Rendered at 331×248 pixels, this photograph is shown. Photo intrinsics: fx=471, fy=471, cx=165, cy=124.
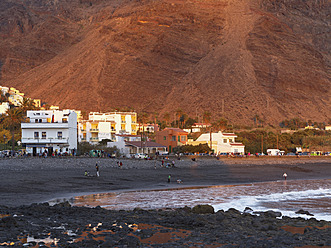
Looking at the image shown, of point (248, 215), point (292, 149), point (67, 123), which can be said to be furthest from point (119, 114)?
point (248, 215)

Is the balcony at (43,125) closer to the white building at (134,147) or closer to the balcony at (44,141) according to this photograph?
the balcony at (44,141)

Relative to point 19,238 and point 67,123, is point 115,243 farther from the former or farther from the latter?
point 67,123

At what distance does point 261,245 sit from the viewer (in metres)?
16.0

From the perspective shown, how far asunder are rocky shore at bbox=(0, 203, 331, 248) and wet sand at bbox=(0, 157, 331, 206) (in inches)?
239

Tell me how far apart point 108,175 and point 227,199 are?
15.2 metres

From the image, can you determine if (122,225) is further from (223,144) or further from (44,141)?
(223,144)

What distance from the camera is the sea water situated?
2673 centimetres

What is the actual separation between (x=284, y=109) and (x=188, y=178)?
130522 mm

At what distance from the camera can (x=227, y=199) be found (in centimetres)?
3105

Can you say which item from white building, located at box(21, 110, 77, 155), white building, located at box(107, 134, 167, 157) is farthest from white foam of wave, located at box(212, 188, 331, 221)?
white building, located at box(107, 134, 167, 157)

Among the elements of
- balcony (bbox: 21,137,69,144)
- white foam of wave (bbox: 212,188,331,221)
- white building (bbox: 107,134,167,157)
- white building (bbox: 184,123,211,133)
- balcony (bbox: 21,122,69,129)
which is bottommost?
white foam of wave (bbox: 212,188,331,221)

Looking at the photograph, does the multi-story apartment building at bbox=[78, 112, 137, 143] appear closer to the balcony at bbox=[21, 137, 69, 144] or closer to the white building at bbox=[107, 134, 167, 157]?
the white building at bbox=[107, 134, 167, 157]

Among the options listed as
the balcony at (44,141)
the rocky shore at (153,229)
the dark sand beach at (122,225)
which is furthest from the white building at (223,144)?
the rocky shore at (153,229)

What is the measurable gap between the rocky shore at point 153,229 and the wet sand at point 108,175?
6058 millimetres
